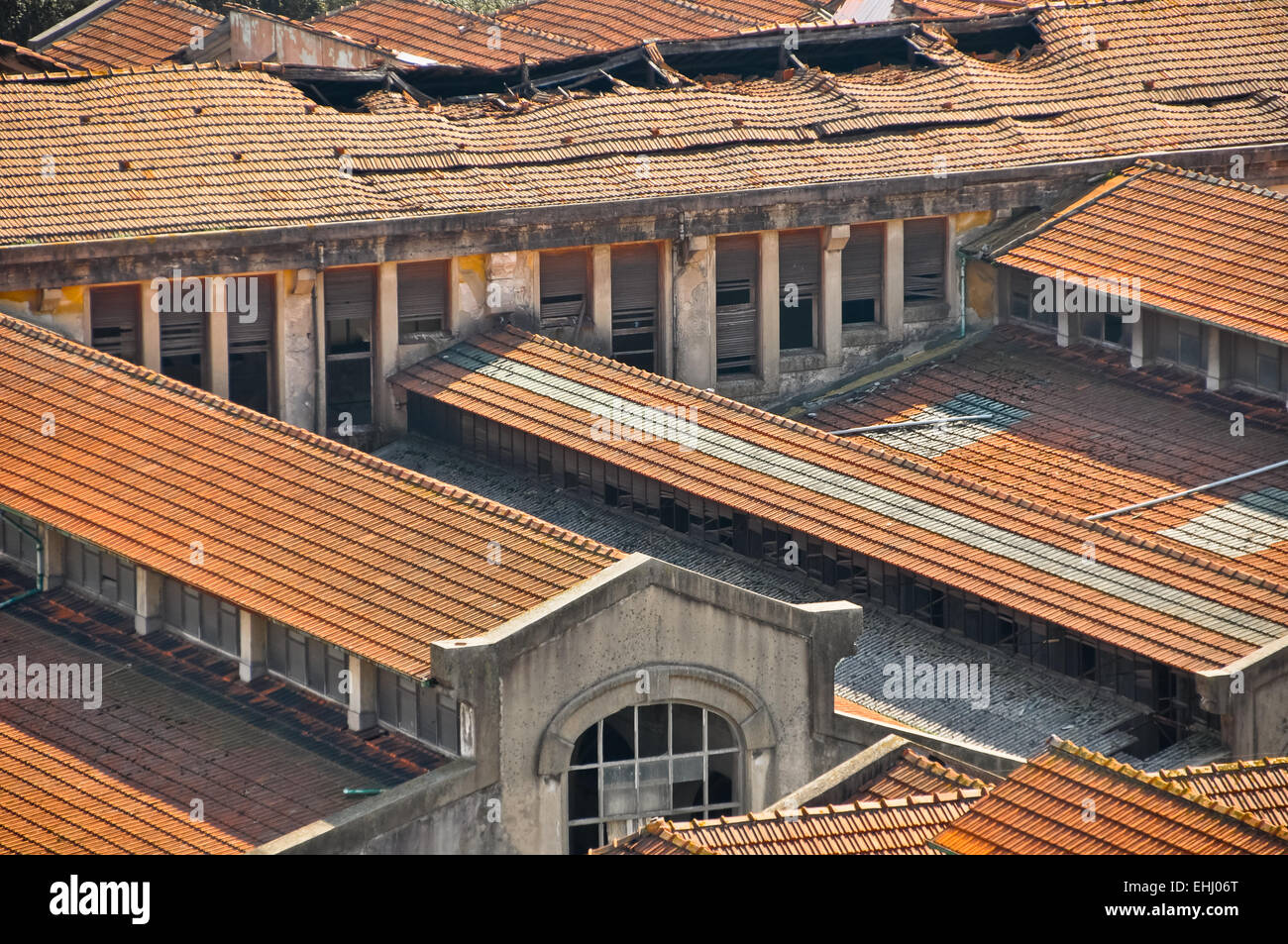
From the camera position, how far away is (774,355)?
6253 centimetres

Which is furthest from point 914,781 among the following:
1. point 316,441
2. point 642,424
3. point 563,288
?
point 563,288

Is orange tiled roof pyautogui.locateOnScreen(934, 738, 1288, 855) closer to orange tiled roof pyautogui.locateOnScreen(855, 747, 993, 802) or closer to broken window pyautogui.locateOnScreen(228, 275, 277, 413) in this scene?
orange tiled roof pyautogui.locateOnScreen(855, 747, 993, 802)

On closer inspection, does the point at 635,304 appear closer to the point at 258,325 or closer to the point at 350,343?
the point at 350,343

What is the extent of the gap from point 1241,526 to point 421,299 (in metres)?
17.4

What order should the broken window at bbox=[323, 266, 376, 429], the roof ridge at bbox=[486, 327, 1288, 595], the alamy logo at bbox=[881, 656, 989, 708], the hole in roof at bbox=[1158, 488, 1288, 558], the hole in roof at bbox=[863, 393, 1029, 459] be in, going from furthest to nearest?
the broken window at bbox=[323, 266, 376, 429] < the hole in roof at bbox=[863, 393, 1029, 459] < the hole in roof at bbox=[1158, 488, 1288, 558] < the roof ridge at bbox=[486, 327, 1288, 595] < the alamy logo at bbox=[881, 656, 989, 708]

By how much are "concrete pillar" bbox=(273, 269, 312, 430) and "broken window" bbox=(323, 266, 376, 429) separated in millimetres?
562

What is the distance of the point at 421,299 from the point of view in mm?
59500

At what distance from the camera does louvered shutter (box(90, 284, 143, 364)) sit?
56469mm

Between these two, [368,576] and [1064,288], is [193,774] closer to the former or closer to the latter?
[368,576]

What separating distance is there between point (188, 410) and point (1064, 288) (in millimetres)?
20289

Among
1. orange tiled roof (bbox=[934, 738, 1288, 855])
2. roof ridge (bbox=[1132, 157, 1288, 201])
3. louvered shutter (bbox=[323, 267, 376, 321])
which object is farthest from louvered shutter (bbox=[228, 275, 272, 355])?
orange tiled roof (bbox=[934, 738, 1288, 855])

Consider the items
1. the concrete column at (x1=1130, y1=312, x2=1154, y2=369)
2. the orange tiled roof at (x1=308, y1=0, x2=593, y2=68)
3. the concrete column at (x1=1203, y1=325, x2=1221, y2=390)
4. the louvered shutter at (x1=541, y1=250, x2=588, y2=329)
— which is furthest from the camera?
the orange tiled roof at (x1=308, y1=0, x2=593, y2=68)

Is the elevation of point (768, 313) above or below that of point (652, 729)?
above

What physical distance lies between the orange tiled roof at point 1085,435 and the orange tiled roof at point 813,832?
1360 centimetres
